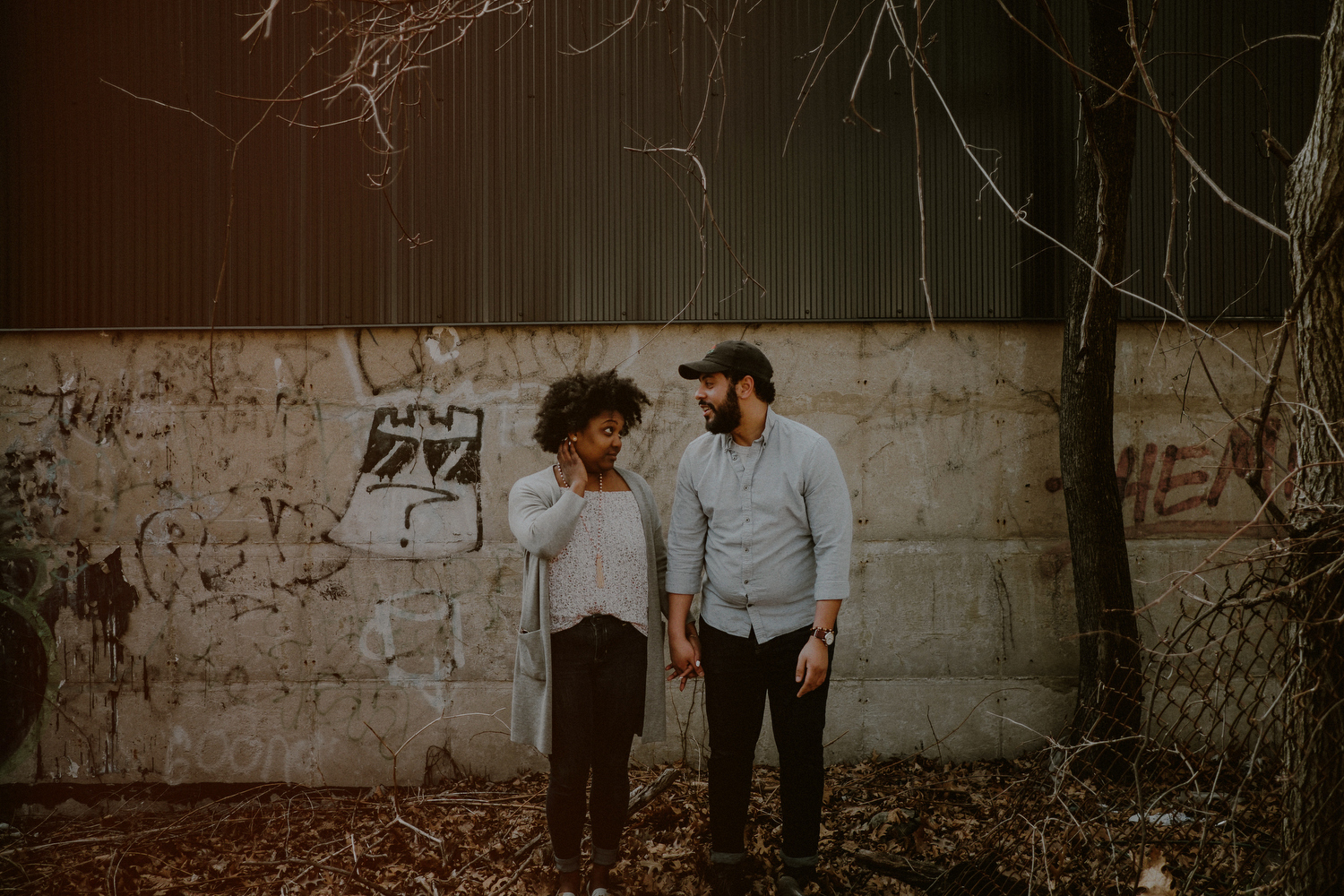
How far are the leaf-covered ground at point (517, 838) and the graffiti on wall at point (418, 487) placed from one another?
1601 millimetres

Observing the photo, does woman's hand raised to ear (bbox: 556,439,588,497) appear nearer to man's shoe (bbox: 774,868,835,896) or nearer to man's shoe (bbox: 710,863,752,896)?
man's shoe (bbox: 710,863,752,896)

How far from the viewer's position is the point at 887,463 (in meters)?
5.31

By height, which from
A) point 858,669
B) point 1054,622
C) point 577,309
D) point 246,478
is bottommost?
point 858,669

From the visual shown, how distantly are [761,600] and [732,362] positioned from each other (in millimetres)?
1067

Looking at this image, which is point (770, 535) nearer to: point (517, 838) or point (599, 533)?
point (599, 533)

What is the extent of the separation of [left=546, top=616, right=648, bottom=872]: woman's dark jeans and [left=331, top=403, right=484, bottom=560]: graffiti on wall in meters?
2.07

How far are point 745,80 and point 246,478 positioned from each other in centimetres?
429

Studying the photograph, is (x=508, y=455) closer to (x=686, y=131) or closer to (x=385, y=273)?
(x=385, y=273)

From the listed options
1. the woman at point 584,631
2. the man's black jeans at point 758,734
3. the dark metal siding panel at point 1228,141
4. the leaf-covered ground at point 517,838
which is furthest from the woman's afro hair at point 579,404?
the dark metal siding panel at point 1228,141

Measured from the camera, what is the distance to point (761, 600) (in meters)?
3.47

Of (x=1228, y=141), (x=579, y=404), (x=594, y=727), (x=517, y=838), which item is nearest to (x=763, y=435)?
(x=579, y=404)

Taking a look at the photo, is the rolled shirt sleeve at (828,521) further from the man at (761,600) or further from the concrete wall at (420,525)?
the concrete wall at (420,525)

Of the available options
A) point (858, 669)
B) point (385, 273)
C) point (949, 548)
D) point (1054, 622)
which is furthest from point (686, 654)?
point (385, 273)

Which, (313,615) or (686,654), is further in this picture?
(313,615)
